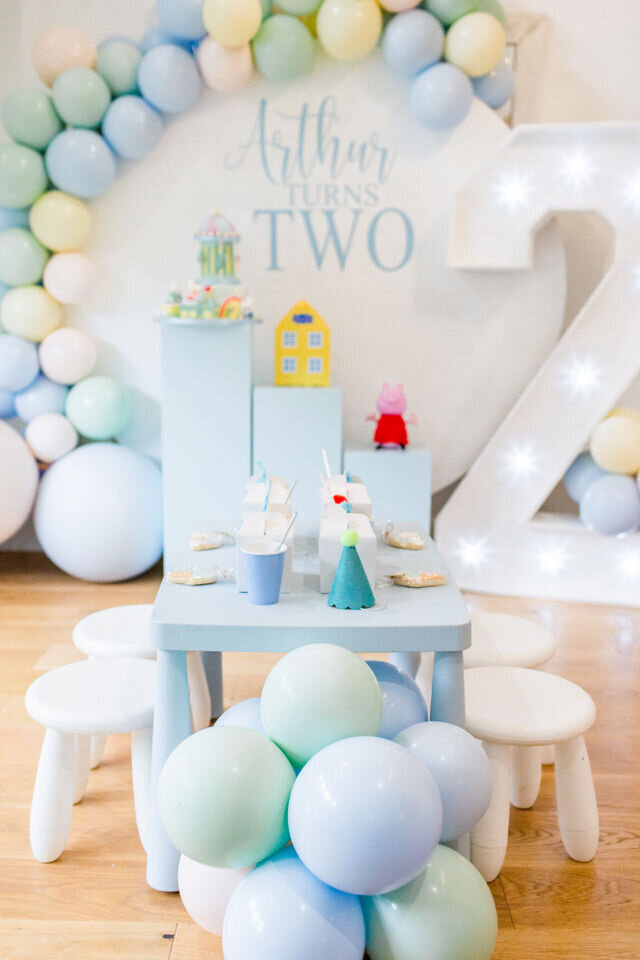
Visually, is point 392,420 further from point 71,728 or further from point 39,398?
point 71,728

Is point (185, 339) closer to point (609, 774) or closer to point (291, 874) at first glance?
point (609, 774)

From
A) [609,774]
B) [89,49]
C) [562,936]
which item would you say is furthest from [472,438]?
[562,936]

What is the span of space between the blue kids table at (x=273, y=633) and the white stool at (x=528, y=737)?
169mm

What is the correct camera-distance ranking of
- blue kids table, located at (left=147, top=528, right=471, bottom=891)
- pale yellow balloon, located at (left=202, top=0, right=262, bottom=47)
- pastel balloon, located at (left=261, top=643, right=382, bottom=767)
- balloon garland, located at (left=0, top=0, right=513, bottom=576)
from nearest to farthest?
pastel balloon, located at (left=261, top=643, right=382, bottom=767)
blue kids table, located at (left=147, top=528, right=471, bottom=891)
pale yellow balloon, located at (left=202, top=0, right=262, bottom=47)
balloon garland, located at (left=0, top=0, right=513, bottom=576)

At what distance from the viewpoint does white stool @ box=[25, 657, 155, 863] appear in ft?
A: 5.70

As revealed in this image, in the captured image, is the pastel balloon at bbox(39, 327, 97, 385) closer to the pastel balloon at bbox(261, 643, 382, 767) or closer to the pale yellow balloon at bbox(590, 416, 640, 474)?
the pale yellow balloon at bbox(590, 416, 640, 474)

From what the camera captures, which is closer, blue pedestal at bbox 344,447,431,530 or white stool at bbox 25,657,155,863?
white stool at bbox 25,657,155,863

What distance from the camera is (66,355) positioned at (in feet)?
11.4

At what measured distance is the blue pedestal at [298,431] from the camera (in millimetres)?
3326

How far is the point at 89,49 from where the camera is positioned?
3363mm

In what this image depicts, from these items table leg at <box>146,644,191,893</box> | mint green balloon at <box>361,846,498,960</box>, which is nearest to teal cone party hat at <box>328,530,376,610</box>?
table leg at <box>146,644,191,893</box>

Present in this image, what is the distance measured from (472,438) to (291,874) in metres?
2.52

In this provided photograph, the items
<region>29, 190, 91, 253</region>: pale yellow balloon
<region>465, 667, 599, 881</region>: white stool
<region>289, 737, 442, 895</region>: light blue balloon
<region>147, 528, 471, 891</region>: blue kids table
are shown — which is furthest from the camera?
<region>29, 190, 91, 253</region>: pale yellow balloon

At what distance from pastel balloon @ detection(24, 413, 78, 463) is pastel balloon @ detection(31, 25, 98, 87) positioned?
121 centimetres
